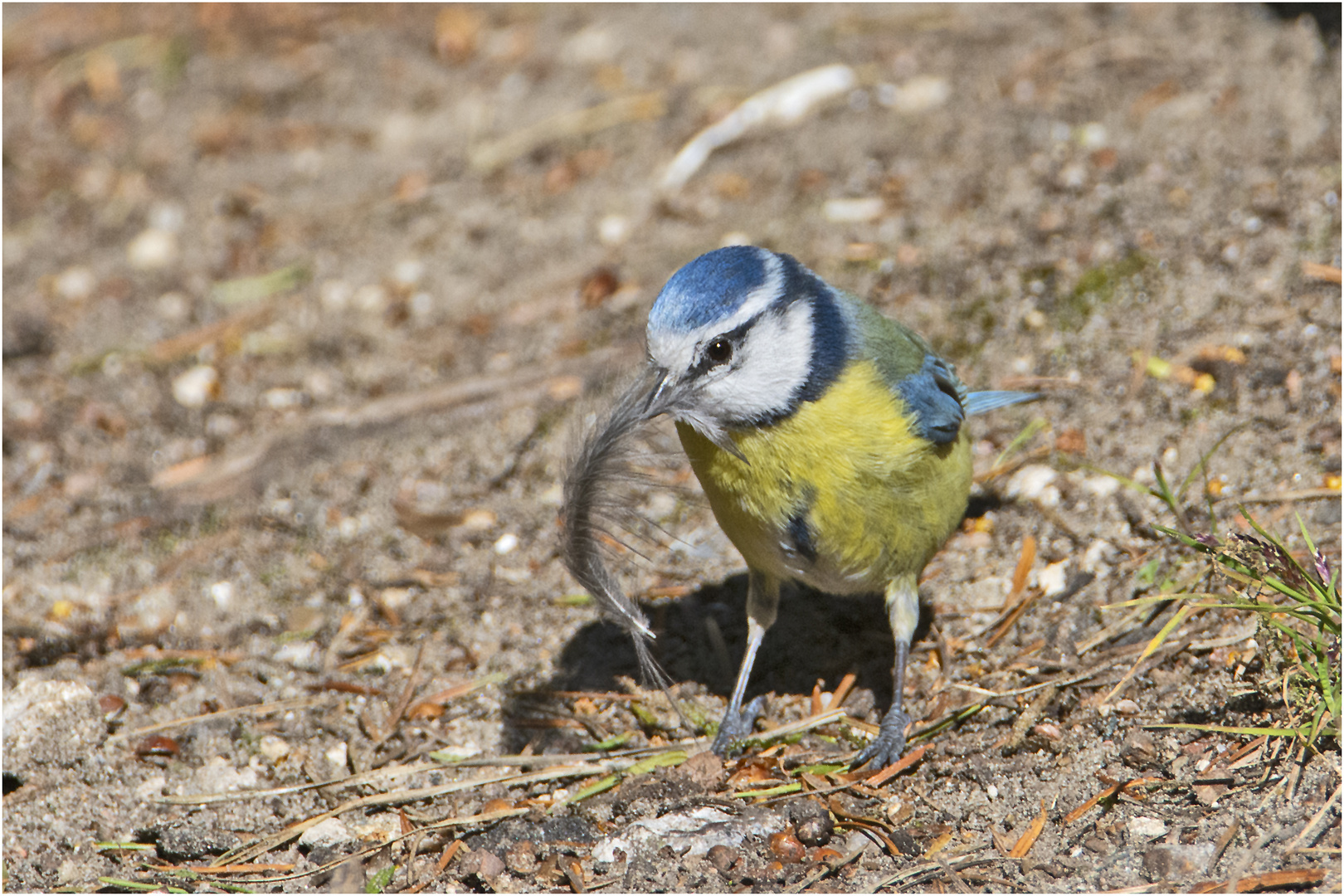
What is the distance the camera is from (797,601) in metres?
3.80

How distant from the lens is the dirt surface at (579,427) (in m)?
2.83

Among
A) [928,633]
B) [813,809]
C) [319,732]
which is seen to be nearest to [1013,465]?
[928,633]

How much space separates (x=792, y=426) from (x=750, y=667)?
820mm

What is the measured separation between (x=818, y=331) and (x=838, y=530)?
0.50 metres

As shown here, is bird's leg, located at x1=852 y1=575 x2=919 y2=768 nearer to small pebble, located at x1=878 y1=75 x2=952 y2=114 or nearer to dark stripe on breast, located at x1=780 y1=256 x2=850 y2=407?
dark stripe on breast, located at x1=780 y1=256 x2=850 y2=407

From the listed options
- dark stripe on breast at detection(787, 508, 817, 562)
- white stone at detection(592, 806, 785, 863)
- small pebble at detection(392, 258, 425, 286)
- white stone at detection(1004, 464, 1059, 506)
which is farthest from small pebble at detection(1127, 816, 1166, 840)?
small pebble at detection(392, 258, 425, 286)

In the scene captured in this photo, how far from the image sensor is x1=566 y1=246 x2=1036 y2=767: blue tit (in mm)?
2832

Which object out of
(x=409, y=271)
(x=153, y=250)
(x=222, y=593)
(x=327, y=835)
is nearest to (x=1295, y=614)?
(x=327, y=835)

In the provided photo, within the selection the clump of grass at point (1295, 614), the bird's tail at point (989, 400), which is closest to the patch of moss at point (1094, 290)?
the bird's tail at point (989, 400)

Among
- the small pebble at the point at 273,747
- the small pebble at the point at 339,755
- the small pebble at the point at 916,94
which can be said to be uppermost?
the small pebble at the point at 916,94

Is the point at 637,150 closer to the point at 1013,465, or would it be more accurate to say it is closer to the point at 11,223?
the point at 1013,465

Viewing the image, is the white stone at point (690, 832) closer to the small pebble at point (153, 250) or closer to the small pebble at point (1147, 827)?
the small pebble at point (1147, 827)

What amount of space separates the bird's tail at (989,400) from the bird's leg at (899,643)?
662 mm

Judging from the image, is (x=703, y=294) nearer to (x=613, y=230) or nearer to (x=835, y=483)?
(x=835, y=483)
